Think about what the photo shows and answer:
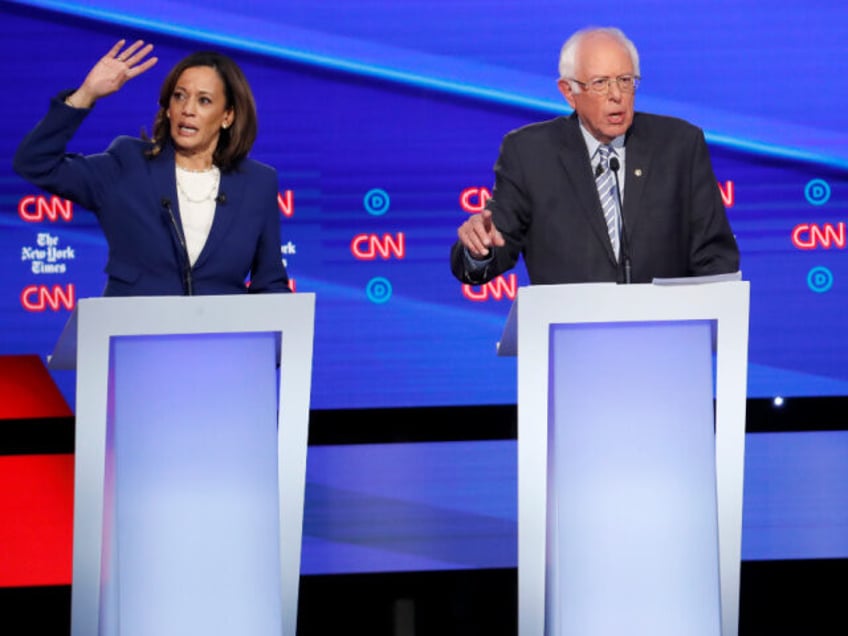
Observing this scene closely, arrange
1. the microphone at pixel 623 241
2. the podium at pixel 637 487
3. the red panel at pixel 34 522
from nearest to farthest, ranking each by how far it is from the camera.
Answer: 1. the podium at pixel 637 487
2. the microphone at pixel 623 241
3. the red panel at pixel 34 522

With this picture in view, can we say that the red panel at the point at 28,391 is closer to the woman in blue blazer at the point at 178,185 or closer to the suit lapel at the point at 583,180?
the woman in blue blazer at the point at 178,185

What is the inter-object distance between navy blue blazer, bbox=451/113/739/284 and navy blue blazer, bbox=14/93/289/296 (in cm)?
47

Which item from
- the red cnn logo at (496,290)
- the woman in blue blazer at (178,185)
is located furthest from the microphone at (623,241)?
the red cnn logo at (496,290)

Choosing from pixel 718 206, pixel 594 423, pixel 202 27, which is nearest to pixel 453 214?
pixel 202 27

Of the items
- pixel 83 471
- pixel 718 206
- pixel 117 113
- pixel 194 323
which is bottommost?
pixel 83 471

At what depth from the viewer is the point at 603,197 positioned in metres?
3.01

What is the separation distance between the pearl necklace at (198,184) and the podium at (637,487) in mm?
855

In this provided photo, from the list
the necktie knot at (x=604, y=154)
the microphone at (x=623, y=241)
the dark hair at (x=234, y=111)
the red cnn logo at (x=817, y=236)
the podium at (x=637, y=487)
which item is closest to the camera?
the podium at (x=637, y=487)

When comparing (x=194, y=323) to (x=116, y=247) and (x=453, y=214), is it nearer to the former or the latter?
(x=116, y=247)

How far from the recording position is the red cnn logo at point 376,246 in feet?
14.8

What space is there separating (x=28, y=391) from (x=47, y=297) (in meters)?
0.29

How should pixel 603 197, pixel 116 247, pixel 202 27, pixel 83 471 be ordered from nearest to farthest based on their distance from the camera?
1. pixel 83 471
2. pixel 603 197
3. pixel 116 247
4. pixel 202 27

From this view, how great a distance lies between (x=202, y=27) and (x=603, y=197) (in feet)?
6.10

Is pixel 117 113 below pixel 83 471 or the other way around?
the other way around
